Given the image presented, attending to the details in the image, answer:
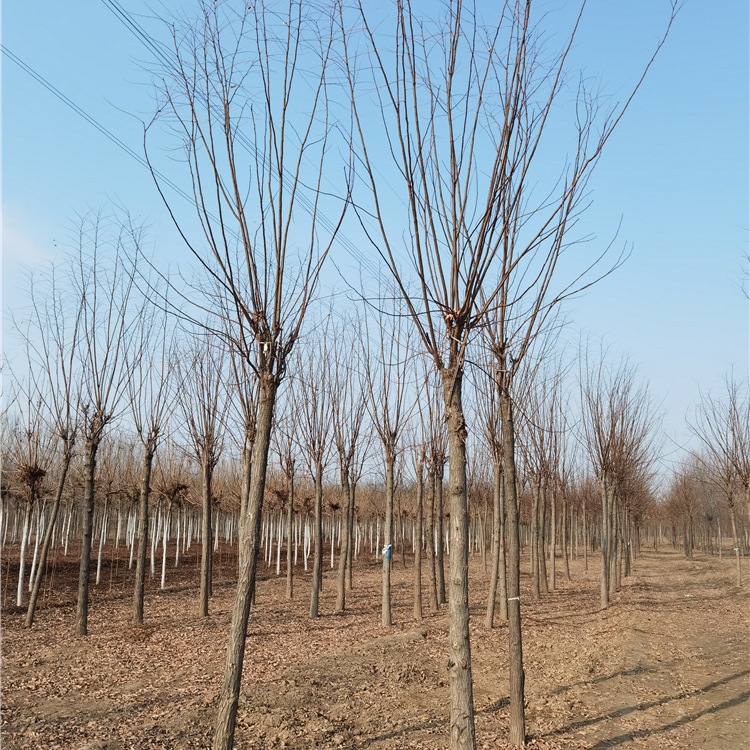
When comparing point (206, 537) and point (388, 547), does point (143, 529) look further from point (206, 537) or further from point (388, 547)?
point (388, 547)

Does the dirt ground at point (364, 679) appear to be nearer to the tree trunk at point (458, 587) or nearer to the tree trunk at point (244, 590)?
the tree trunk at point (244, 590)

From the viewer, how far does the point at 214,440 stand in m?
11.6

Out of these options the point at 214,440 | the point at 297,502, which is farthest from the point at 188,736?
the point at 297,502

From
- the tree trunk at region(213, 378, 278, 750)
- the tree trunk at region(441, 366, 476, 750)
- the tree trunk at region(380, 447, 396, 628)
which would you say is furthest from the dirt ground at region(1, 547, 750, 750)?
the tree trunk at region(441, 366, 476, 750)

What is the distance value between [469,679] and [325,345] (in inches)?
372

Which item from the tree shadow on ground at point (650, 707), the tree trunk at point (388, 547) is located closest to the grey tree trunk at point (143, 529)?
the tree trunk at point (388, 547)

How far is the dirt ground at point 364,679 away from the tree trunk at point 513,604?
0.22 metres

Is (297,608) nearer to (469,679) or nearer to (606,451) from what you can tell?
(606,451)

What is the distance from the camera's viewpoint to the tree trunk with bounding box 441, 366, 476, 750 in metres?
3.50

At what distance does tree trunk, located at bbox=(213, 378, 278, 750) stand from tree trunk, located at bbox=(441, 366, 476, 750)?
55.5 inches

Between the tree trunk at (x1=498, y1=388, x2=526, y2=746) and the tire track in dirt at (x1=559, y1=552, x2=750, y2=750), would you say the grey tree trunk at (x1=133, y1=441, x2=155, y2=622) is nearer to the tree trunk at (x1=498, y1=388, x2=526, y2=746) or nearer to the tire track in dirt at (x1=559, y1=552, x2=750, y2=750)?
the tree trunk at (x1=498, y1=388, x2=526, y2=746)

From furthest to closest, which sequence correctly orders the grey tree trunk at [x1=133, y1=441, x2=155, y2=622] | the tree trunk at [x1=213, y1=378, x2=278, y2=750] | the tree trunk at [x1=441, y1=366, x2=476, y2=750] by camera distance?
the grey tree trunk at [x1=133, y1=441, x2=155, y2=622] < the tree trunk at [x1=213, y1=378, x2=278, y2=750] < the tree trunk at [x1=441, y1=366, x2=476, y2=750]

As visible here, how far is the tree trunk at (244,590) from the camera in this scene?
12.8 feet

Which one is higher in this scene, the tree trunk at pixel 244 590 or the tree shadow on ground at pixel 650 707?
the tree trunk at pixel 244 590
